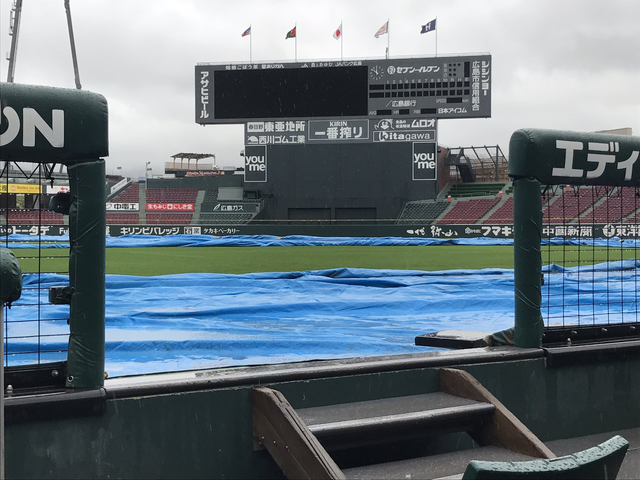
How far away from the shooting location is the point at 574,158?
139 inches

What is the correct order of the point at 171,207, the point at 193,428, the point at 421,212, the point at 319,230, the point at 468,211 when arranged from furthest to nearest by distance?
the point at 171,207
the point at 468,211
the point at 421,212
the point at 319,230
the point at 193,428

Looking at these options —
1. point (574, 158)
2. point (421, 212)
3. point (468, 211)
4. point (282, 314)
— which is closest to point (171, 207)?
point (421, 212)

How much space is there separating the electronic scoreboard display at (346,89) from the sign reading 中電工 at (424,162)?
2235 mm

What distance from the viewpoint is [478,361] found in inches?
124

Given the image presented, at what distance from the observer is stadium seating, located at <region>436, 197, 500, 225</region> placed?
98.1 feet

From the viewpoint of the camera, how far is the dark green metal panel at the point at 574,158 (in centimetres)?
342

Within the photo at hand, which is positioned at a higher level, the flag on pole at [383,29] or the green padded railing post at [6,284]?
the flag on pole at [383,29]

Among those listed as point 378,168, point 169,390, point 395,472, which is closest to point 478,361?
point 395,472

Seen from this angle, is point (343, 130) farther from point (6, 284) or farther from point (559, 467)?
point (559, 467)

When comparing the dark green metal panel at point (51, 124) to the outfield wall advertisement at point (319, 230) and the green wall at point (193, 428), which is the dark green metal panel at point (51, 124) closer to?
the green wall at point (193, 428)

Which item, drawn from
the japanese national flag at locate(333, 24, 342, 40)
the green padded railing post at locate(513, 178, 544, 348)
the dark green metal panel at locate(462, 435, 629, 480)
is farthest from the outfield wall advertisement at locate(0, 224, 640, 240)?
the dark green metal panel at locate(462, 435, 629, 480)

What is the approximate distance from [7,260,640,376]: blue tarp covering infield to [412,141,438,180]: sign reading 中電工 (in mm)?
22140

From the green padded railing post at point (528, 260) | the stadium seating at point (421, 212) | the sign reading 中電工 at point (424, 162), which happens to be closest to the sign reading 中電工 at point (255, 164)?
the stadium seating at point (421, 212)

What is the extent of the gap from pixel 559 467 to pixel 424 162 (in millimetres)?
29451
